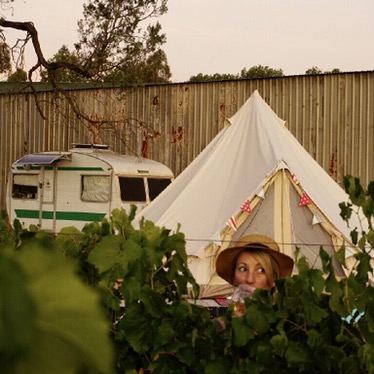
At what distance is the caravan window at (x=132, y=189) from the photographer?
17484mm

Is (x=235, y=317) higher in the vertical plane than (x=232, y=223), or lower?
higher

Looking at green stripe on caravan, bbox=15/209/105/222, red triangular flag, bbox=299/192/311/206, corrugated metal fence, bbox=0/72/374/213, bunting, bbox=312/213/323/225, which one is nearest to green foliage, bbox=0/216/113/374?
bunting, bbox=312/213/323/225

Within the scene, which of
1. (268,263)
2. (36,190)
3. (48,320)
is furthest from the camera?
(36,190)

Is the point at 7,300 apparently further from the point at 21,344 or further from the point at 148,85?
the point at 148,85

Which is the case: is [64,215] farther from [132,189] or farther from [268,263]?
[268,263]

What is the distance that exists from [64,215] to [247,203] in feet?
28.8

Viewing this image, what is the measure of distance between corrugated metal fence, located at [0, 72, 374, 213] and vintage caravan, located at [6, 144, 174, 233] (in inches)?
36.6

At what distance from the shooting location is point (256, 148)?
1087cm

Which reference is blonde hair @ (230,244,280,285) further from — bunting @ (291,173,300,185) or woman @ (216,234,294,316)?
bunting @ (291,173,300,185)

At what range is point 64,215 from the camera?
59.3ft

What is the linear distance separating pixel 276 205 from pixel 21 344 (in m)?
9.86

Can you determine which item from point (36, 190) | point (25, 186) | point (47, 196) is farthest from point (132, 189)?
point (25, 186)

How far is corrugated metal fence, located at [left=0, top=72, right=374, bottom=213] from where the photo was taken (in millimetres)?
18547

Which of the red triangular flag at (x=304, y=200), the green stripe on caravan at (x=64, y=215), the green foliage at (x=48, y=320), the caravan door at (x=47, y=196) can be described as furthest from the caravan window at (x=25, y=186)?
the green foliage at (x=48, y=320)
